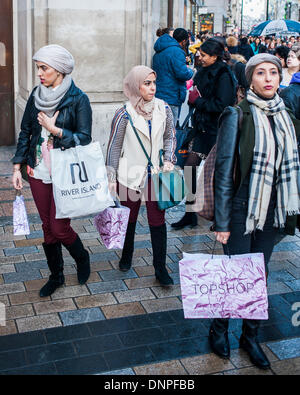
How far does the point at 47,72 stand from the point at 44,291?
1.65 m

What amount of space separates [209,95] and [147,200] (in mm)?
1738

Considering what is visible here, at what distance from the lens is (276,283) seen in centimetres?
521

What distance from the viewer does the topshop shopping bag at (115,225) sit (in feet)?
15.7

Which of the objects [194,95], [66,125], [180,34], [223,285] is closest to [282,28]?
[180,34]

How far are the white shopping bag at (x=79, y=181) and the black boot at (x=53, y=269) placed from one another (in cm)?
45

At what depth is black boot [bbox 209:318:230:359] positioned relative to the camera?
3936mm

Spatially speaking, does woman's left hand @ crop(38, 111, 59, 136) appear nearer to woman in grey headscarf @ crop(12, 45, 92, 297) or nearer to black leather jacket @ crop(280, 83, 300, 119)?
woman in grey headscarf @ crop(12, 45, 92, 297)

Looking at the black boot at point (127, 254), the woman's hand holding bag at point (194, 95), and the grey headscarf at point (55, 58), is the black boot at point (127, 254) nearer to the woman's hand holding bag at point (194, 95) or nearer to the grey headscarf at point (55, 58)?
the grey headscarf at point (55, 58)

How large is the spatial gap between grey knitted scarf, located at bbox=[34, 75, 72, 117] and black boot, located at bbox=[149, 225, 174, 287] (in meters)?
1.29


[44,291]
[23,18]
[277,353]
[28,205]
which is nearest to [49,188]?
[44,291]

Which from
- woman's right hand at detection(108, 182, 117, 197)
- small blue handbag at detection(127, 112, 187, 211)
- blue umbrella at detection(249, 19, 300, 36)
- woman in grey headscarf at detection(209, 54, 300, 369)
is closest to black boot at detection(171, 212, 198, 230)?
small blue handbag at detection(127, 112, 187, 211)

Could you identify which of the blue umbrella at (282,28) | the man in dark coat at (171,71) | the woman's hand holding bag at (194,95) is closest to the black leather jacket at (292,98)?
the woman's hand holding bag at (194,95)

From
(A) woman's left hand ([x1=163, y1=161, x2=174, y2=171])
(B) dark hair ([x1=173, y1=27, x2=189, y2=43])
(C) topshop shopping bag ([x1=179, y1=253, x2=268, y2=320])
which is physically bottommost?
(C) topshop shopping bag ([x1=179, y1=253, x2=268, y2=320])

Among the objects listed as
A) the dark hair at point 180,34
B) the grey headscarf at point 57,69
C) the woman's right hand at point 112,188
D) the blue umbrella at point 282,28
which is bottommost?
the woman's right hand at point 112,188
